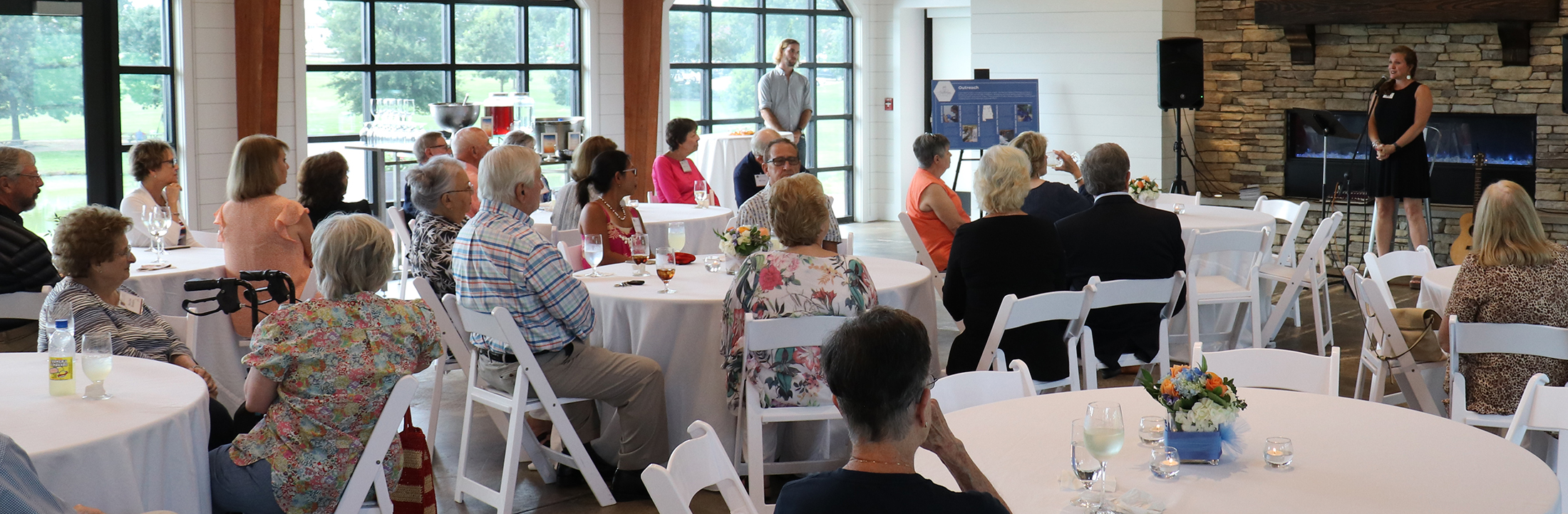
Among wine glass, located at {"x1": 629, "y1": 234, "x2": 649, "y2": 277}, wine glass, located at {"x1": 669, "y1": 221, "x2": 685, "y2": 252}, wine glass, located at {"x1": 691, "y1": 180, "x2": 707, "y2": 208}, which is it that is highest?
wine glass, located at {"x1": 691, "y1": 180, "x2": 707, "y2": 208}

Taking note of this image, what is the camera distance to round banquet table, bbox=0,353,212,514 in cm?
254

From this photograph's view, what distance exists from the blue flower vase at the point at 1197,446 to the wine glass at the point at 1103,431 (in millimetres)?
292

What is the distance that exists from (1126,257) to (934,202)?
1.23 metres

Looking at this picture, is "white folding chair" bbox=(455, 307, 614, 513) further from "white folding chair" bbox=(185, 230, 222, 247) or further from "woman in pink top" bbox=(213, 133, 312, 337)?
"white folding chair" bbox=(185, 230, 222, 247)

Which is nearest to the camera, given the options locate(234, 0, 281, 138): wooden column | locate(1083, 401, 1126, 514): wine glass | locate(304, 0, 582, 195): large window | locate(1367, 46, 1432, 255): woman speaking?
locate(1083, 401, 1126, 514): wine glass

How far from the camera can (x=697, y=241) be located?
22.9ft

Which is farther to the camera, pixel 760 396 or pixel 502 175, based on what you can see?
pixel 502 175

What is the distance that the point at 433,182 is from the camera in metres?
4.71

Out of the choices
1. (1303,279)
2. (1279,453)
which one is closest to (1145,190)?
(1303,279)

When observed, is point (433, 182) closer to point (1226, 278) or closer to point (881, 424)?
point (881, 424)

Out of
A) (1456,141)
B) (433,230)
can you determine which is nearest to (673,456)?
(433,230)

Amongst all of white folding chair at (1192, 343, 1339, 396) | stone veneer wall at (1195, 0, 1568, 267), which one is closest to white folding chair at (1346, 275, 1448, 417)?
A: white folding chair at (1192, 343, 1339, 396)

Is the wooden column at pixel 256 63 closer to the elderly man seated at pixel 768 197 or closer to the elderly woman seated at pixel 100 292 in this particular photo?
the elderly man seated at pixel 768 197

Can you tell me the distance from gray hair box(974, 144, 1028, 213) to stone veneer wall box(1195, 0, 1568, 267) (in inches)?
243
